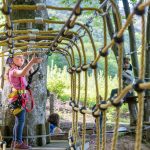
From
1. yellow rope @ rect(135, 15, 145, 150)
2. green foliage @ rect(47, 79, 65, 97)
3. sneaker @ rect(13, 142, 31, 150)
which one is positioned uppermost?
green foliage @ rect(47, 79, 65, 97)

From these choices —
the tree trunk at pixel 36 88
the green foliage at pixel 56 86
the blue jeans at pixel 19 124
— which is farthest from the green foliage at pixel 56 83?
the blue jeans at pixel 19 124

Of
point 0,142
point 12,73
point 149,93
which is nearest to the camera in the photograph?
point 0,142

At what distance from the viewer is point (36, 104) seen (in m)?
4.36

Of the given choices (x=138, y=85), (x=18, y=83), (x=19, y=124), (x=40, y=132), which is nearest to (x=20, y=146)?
(x=19, y=124)

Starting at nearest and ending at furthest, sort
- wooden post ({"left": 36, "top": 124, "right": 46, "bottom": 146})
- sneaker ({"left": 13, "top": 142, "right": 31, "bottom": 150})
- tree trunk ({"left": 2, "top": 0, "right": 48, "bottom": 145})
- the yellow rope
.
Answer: the yellow rope, sneaker ({"left": 13, "top": 142, "right": 31, "bottom": 150}), wooden post ({"left": 36, "top": 124, "right": 46, "bottom": 146}), tree trunk ({"left": 2, "top": 0, "right": 48, "bottom": 145})

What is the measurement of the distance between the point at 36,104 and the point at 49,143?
41 cm

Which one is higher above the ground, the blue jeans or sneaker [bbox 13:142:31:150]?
the blue jeans

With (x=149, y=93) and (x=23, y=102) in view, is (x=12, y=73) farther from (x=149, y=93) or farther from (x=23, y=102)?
(x=149, y=93)

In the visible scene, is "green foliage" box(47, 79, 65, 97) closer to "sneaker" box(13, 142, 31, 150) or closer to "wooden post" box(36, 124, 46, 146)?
"wooden post" box(36, 124, 46, 146)

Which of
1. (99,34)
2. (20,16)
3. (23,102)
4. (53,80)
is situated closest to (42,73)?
(20,16)

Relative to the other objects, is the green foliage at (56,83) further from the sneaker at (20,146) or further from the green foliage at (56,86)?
the sneaker at (20,146)

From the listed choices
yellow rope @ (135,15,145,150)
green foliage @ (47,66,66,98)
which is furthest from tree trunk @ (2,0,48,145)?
green foliage @ (47,66,66,98)

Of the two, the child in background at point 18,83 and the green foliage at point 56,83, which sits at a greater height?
the green foliage at point 56,83

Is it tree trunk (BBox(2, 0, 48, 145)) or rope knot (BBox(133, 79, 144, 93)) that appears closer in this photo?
rope knot (BBox(133, 79, 144, 93))
